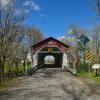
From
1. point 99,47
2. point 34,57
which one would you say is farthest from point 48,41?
point 99,47

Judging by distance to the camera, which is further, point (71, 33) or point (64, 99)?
point (71, 33)

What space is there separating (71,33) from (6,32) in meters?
48.4

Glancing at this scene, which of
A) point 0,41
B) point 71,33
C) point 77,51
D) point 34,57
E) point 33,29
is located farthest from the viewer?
point 33,29

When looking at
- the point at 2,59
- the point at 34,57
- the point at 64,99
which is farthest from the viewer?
the point at 34,57

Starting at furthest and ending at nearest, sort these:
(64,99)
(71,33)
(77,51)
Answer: (71,33), (77,51), (64,99)

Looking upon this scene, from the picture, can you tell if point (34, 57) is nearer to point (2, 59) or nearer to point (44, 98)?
point (2, 59)

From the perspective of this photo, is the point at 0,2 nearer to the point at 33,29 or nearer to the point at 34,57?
the point at 34,57

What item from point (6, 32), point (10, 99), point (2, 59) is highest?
point (6, 32)

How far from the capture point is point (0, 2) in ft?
90.8

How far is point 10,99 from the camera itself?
13727 millimetres

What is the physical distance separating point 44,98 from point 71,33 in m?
62.5

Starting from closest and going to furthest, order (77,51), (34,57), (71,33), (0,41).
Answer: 1. (0,41)
2. (34,57)
3. (77,51)
4. (71,33)

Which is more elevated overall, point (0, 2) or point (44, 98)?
point (0, 2)

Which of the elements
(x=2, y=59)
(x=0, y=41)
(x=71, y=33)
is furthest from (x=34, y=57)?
(x=71, y=33)
